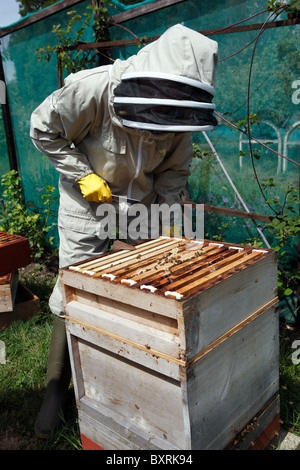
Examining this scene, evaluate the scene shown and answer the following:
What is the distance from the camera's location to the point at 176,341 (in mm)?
1204

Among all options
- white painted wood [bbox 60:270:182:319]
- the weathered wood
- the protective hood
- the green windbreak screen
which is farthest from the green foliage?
white painted wood [bbox 60:270:182:319]

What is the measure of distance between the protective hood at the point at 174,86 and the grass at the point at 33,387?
1356 mm

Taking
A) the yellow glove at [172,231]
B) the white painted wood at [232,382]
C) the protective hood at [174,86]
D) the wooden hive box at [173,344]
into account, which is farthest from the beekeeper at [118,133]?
the white painted wood at [232,382]

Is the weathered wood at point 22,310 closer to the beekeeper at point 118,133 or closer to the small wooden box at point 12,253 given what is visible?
the small wooden box at point 12,253

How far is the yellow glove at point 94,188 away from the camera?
2010mm

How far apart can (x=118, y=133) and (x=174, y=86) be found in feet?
1.62

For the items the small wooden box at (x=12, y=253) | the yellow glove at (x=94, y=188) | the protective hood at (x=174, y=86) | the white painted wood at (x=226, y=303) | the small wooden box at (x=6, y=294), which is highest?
the protective hood at (x=174, y=86)

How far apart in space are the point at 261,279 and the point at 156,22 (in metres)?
2.37

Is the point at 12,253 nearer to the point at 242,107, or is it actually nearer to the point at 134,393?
the point at 134,393

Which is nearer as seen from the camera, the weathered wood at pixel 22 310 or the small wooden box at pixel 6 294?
the small wooden box at pixel 6 294

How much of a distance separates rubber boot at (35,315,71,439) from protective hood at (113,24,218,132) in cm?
116

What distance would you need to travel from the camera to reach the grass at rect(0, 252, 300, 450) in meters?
1.89

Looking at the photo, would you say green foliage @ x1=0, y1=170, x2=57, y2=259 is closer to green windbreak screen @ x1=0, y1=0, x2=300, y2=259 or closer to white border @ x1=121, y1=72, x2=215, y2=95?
green windbreak screen @ x1=0, y1=0, x2=300, y2=259

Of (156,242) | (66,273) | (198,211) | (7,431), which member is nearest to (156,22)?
(198,211)
